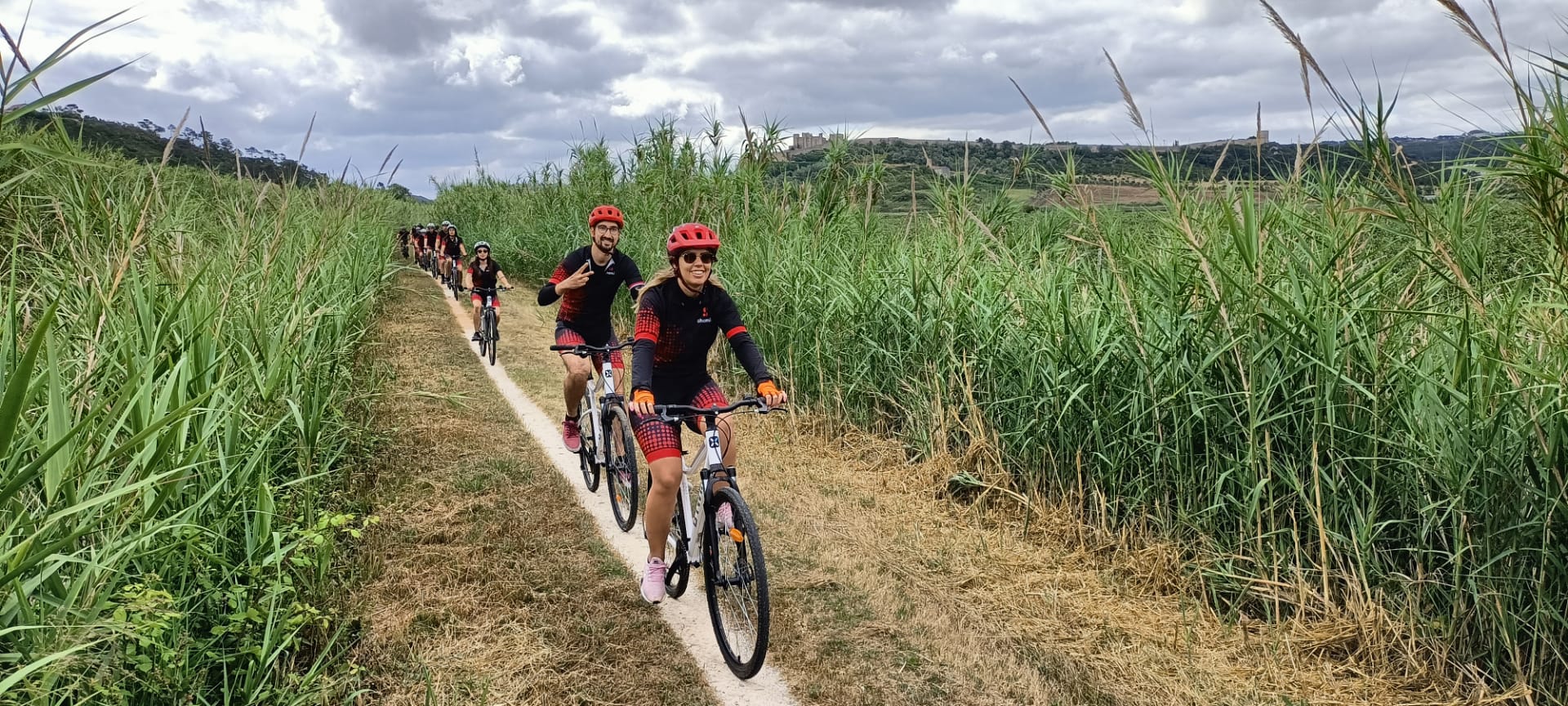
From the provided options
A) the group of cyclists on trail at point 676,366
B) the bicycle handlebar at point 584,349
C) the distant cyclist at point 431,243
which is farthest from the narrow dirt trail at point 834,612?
the distant cyclist at point 431,243

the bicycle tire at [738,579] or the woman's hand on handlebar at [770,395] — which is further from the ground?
the woman's hand on handlebar at [770,395]

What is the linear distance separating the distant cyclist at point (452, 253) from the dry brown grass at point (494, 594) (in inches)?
408

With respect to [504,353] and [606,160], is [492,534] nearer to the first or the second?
[504,353]

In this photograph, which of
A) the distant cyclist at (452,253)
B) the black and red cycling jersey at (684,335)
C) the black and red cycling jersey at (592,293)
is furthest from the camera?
the distant cyclist at (452,253)

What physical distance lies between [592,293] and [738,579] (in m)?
3.42

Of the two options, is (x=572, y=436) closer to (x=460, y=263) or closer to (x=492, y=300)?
(x=492, y=300)

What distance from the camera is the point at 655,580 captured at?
4.23 metres

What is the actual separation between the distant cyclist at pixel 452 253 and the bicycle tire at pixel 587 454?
10.9 meters

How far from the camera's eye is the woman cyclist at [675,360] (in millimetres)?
3980

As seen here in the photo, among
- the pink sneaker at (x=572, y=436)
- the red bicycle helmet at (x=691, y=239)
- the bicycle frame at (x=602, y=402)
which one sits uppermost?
the red bicycle helmet at (x=691, y=239)

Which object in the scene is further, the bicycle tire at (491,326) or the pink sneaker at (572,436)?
the bicycle tire at (491,326)

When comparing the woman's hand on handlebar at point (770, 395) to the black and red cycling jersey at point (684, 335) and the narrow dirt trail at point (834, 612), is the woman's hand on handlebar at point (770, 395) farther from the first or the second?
the narrow dirt trail at point (834, 612)

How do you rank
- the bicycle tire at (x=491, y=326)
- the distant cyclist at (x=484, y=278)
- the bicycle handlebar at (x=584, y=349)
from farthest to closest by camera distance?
the bicycle tire at (x=491, y=326) < the distant cyclist at (x=484, y=278) < the bicycle handlebar at (x=584, y=349)

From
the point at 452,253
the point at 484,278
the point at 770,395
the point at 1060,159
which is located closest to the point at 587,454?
the point at 770,395
